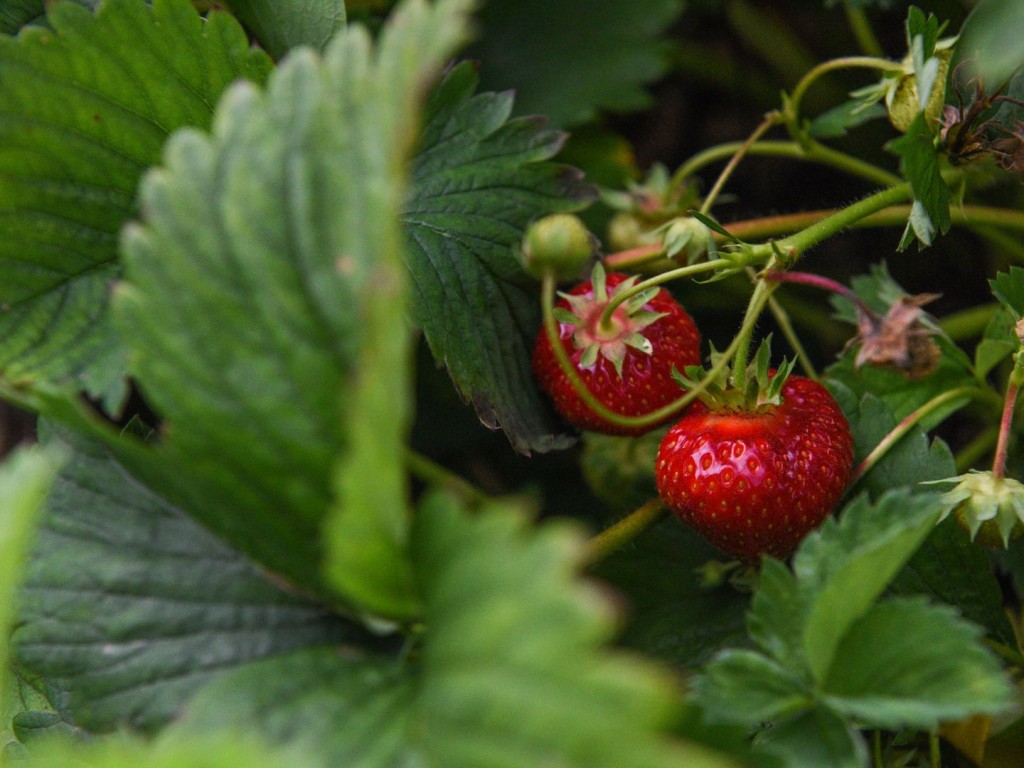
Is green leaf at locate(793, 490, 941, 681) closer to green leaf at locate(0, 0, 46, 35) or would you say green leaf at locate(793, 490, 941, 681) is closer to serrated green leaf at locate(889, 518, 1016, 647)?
serrated green leaf at locate(889, 518, 1016, 647)

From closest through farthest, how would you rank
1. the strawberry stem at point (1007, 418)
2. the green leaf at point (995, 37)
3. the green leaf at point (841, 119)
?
the green leaf at point (995, 37) → the strawberry stem at point (1007, 418) → the green leaf at point (841, 119)

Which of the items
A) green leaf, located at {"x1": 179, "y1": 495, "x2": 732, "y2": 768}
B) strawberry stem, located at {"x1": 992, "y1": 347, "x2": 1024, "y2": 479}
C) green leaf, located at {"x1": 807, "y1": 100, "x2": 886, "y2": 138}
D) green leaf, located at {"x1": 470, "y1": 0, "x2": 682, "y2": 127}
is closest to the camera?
green leaf, located at {"x1": 179, "y1": 495, "x2": 732, "y2": 768}

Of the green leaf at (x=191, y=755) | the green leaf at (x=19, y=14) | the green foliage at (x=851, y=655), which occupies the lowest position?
the green foliage at (x=851, y=655)

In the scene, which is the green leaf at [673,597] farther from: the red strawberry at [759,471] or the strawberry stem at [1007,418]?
the strawberry stem at [1007,418]

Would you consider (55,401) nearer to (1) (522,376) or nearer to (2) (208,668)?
(2) (208,668)

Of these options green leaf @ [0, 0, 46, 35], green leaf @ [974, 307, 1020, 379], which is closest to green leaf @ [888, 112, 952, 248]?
green leaf @ [974, 307, 1020, 379]

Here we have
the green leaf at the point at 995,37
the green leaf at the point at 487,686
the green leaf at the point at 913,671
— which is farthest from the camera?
the green leaf at the point at 995,37

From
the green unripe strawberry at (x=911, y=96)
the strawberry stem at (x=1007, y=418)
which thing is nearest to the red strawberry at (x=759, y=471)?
the strawberry stem at (x=1007, y=418)
